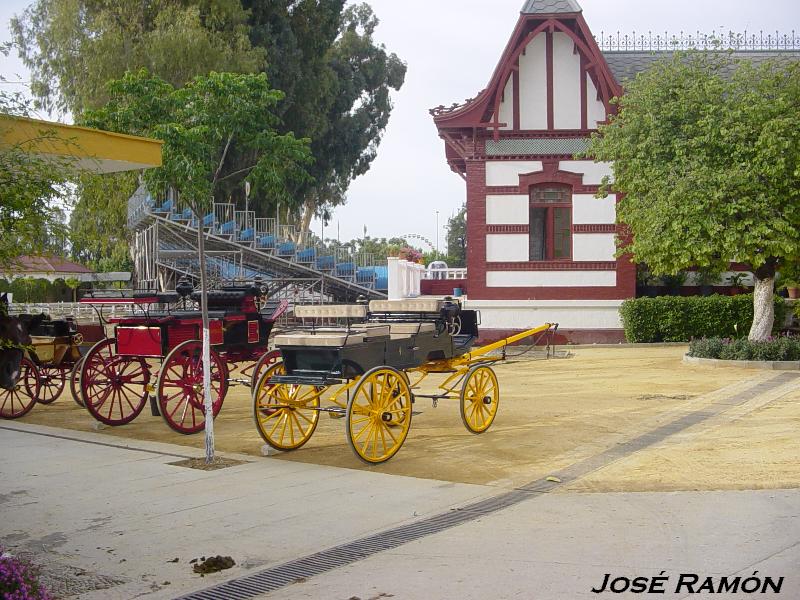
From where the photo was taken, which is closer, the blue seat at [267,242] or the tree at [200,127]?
the tree at [200,127]

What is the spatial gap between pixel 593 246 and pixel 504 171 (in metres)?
3.08

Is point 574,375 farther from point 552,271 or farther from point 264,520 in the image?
point 264,520

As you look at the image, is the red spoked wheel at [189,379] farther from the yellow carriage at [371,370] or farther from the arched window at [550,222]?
the arched window at [550,222]

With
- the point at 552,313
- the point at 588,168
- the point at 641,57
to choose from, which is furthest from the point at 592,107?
the point at 552,313

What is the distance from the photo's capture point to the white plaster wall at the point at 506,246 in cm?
2477

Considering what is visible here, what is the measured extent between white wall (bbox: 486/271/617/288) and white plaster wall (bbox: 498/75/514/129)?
3929mm

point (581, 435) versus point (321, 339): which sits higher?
point (321, 339)

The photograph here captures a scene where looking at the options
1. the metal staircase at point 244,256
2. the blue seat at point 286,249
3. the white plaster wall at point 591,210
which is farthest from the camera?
the blue seat at point 286,249

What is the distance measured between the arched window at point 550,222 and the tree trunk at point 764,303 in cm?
571

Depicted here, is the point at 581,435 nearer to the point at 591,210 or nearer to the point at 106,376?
the point at 106,376

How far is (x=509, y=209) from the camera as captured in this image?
24.7 meters

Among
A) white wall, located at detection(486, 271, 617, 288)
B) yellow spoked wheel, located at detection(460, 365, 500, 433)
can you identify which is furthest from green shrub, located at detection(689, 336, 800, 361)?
yellow spoked wheel, located at detection(460, 365, 500, 433)

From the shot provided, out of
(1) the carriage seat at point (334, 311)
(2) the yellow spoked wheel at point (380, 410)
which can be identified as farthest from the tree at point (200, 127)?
(2) the yellow spoked wheel at point (380, 410)

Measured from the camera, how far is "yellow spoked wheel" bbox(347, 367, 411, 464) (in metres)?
9.47
